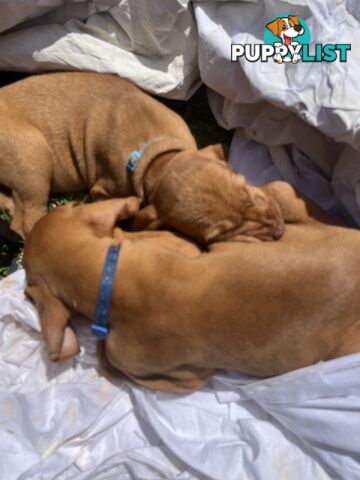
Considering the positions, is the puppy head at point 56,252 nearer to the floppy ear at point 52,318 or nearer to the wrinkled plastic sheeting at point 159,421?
the floppy ear at point 52,318

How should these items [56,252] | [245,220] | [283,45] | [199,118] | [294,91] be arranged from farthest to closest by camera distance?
[199,118], [283,45], [294,91], [245,220], [56,252]

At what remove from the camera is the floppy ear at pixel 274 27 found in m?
3.31

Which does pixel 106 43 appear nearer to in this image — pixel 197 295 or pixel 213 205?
pixel 213 205

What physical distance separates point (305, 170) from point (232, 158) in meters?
0.54

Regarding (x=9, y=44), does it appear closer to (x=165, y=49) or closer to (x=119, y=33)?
(x=119, y=33)

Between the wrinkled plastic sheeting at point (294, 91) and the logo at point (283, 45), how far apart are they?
0.12ft

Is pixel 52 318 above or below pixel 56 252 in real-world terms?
below

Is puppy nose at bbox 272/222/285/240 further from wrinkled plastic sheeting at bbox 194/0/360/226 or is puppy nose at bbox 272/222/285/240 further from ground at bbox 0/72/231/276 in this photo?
ground at bbox 0/72/231/276

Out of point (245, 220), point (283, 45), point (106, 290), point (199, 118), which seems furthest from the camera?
point (199, 118)

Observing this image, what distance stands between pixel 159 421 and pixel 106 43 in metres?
2.59

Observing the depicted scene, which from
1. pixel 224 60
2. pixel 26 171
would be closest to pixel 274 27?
pixel 224 60

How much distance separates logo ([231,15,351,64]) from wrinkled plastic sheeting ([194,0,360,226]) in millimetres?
36

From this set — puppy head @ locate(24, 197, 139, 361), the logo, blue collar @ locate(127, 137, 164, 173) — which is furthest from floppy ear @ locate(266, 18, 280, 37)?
puppy head @ locate(24, 197, 139, 361)

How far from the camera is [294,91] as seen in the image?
10.3 feet
